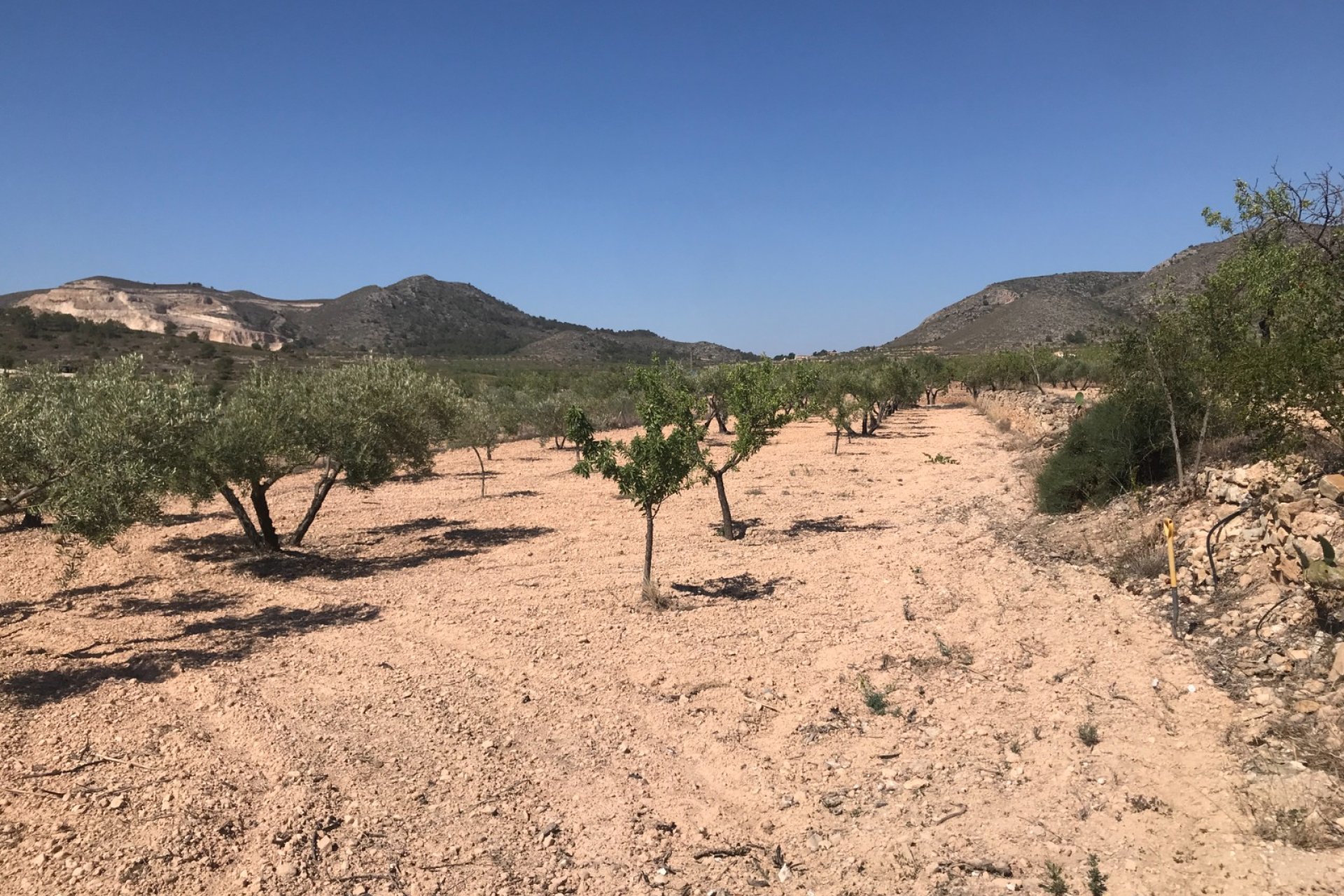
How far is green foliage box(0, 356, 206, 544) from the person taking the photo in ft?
29.5

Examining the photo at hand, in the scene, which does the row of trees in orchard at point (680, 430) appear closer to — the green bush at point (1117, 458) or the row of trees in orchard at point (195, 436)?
the row of trees in orchard at point (195, 436)

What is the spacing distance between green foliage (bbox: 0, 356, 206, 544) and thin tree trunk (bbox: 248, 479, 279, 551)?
195 cm

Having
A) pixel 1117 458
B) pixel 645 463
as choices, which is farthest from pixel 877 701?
pixel 1117 458

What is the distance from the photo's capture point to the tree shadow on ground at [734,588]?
12156mm

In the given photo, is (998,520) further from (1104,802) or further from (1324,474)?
(1104,802)

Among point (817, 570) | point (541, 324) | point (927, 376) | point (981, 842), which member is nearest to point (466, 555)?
point (817, 570)

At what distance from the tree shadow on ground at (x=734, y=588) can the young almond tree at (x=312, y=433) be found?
7.22 metres

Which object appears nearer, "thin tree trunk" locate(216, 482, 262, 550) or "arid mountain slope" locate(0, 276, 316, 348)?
"thin tree trunk" locate(216, 482, 262, 550)

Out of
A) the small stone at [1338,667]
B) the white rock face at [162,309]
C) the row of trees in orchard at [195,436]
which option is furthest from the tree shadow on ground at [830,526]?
the white rock face at [162,309]

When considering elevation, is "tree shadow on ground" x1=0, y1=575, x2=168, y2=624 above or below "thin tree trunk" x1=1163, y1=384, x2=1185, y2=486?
below

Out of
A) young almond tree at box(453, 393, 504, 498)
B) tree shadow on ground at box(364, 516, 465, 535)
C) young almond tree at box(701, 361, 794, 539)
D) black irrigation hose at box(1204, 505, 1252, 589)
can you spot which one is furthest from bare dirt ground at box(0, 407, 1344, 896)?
young almond tree at box(453, 393, 504, 498)

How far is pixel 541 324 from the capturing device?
6550 inches

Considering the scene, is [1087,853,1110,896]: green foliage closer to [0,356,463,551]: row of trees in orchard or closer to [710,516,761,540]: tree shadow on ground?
[0,356,463,551]: row of trees in orchard

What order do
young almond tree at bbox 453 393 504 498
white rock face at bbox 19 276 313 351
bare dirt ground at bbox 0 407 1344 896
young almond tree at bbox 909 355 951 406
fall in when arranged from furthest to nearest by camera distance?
white rock face at bbox 19 276 313 351
young almond tree at bbox 909 355 951 406
young almond tree at bbox 453 393 504 498
bare dirt ground at bbox 0 407 1344 896
